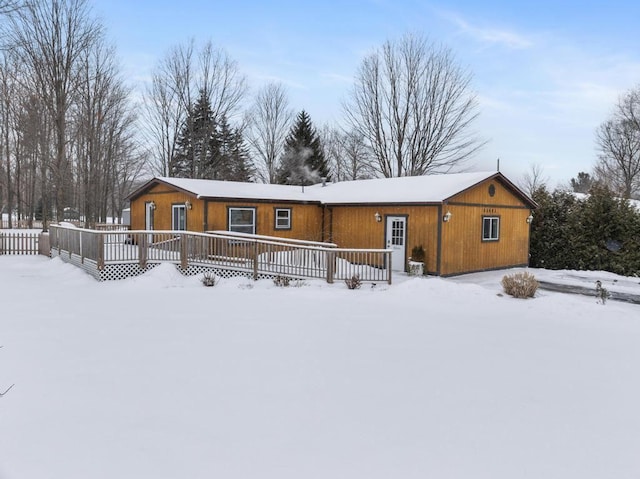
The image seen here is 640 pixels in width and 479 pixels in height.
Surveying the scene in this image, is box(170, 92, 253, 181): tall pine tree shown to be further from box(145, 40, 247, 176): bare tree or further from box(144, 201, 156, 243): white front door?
box(144, 201, 156, 243): white front door

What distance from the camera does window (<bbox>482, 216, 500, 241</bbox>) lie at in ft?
48.7

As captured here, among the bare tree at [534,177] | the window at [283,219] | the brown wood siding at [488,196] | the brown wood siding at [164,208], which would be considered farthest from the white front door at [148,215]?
the bare tree at [534,177]

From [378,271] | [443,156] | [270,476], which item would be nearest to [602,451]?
[270,476]

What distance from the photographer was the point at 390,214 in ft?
47.2

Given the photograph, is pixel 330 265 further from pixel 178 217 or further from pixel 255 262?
pixel 178 217

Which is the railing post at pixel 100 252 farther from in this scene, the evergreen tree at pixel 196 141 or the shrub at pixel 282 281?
the evergreen tree at pixel 196 141

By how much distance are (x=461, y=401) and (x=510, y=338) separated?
9.22 ft

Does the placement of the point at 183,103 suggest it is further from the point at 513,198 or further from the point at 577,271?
the point at 577,271

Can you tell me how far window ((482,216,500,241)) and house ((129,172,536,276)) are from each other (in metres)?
0.03

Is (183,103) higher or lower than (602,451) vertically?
higher

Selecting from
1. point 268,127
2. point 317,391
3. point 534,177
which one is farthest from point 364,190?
point 534,177

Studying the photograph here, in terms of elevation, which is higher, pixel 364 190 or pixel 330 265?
pixel 364 190

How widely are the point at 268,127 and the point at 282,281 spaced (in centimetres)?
2650

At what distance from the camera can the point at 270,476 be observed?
11.0ft
